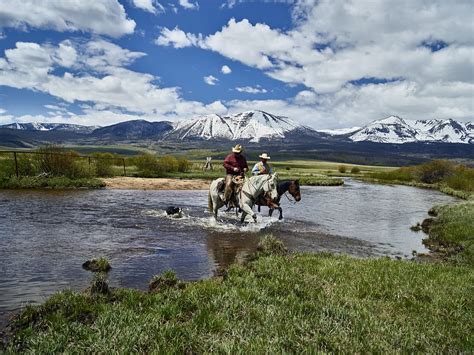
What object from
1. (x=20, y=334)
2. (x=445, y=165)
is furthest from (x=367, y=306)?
(x=445, y=165)

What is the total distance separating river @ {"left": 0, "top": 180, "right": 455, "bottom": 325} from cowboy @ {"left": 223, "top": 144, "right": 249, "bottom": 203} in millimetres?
1841

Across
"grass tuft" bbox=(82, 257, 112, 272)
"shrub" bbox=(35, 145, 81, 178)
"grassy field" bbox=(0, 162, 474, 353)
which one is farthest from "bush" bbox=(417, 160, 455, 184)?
"grass tuft" bbox=(82, 257, 112, 272)

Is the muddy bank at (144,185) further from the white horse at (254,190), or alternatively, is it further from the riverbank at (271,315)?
the riverbank at (271,315)

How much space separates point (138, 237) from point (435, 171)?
228 ft

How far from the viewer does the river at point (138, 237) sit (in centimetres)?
984

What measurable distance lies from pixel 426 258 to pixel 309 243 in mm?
4630

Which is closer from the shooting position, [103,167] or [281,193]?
[281,193]

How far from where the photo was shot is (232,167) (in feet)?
61.6

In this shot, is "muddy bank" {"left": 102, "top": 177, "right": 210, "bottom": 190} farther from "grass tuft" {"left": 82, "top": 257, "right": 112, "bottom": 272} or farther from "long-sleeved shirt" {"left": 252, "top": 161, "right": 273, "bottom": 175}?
"grass tuft" {"left": 82, "top": 257, "right": 112, "bottom": 272}

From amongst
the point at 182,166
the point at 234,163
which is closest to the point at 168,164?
the point at 182,166

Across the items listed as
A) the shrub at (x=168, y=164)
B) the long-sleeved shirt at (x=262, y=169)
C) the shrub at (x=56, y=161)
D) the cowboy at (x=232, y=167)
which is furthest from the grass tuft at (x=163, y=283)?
the shrub at (x=168, y=164)

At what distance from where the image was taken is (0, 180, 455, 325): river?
9.84 metres

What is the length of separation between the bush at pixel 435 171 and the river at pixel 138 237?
47948mm

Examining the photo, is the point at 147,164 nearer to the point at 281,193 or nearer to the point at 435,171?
the point at 281,193
